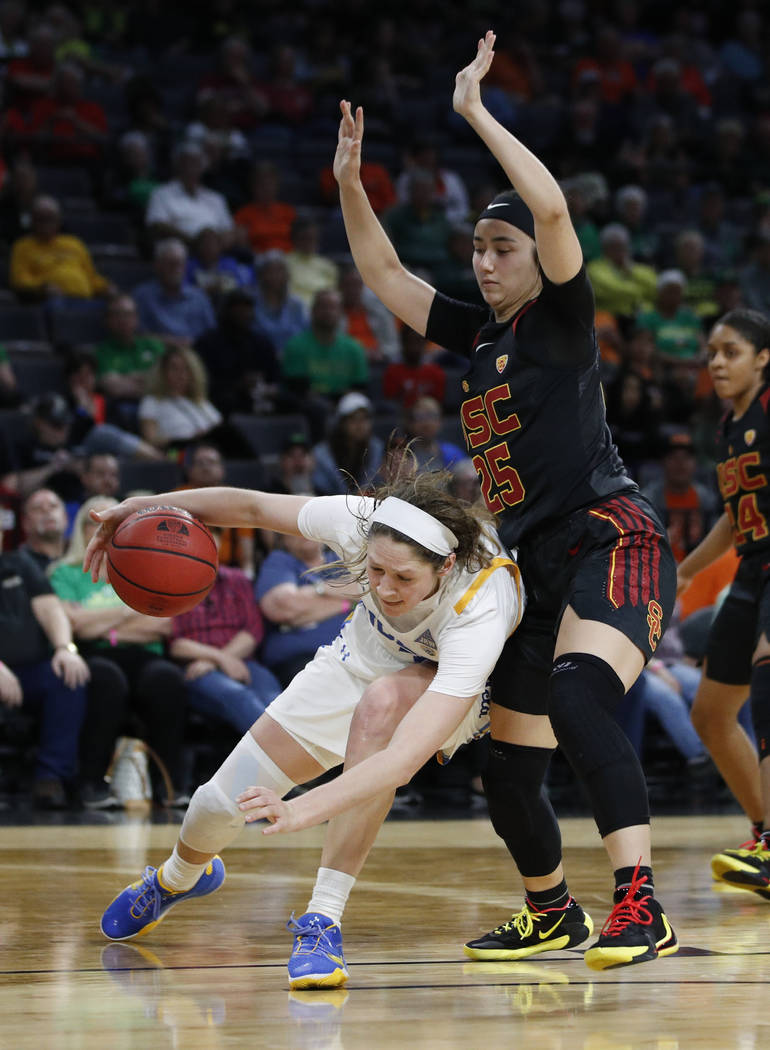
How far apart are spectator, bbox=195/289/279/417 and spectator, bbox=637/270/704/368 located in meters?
3.17

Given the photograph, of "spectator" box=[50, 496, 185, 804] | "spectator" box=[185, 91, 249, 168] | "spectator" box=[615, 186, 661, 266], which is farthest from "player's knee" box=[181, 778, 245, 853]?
Result: "spectator" box=[615, 186, 661, 266]

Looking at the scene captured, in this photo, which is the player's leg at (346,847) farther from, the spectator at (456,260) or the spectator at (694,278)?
the spectator at (694,278)

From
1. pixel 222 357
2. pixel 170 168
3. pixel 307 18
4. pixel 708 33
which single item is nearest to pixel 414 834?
pixel 222 357

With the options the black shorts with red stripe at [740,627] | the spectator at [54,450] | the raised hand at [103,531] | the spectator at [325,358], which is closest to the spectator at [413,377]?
the spectator at [325,358]

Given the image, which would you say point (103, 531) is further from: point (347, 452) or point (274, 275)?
point (274, 275)

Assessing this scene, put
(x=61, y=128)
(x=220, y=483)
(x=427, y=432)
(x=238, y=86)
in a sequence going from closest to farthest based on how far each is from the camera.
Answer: (x=220, y=483)
(x=427, y=432)
(x=61, y=128)
(x=238, y=86)

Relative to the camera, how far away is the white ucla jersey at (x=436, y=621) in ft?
10.2

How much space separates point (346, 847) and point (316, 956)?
0.79 feet

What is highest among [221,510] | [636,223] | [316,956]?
[221,510]

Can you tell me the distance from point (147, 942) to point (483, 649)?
120cm

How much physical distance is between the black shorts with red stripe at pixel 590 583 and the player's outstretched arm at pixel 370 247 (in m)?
0.75

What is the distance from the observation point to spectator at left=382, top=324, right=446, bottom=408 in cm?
953

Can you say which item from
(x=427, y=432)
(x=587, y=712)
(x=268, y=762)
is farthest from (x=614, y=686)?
(x=427, y=432)

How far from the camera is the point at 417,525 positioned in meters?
3.12
